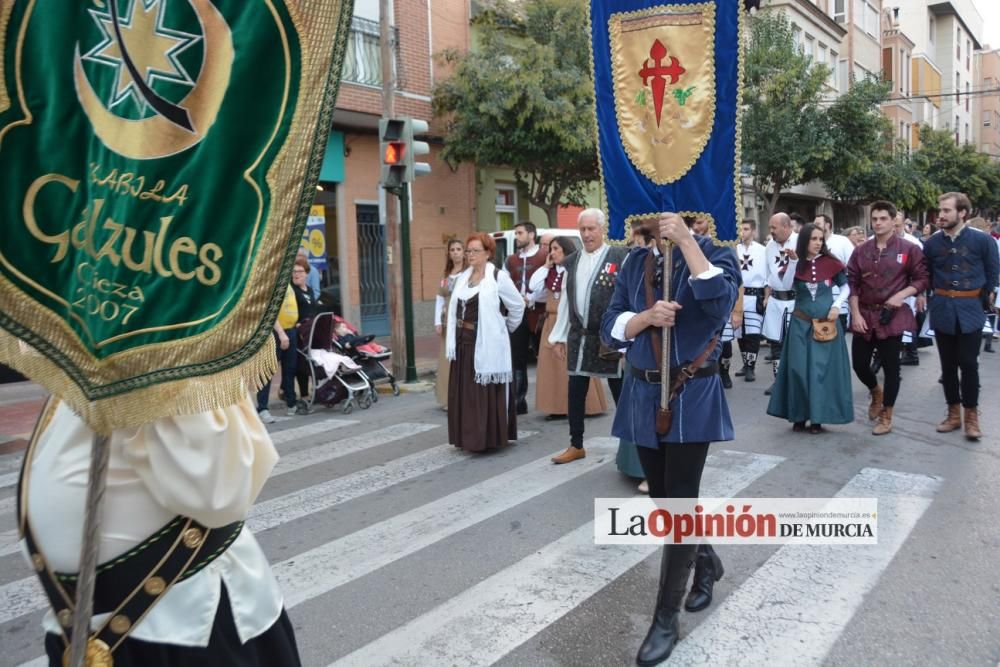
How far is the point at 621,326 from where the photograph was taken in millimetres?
3645

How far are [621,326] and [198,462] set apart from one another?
2.28 meters

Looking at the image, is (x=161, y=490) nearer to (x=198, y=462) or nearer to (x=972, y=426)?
(x=198, y=462)

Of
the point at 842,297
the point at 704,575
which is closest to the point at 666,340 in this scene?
the point at 704,575

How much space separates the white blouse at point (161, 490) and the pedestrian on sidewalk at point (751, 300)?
29.4 feet

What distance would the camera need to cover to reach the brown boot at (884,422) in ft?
23.5

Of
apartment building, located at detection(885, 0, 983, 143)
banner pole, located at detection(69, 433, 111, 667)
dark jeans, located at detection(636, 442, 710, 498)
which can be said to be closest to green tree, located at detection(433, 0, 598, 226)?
dark jeans, located at detection(636, 442, 710, 498)

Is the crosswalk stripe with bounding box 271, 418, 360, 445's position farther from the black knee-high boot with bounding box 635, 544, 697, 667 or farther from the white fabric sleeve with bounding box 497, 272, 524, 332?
the black knee-high boot with bounding box 635, 544, 697, 667

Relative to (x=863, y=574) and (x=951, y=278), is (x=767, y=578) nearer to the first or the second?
(x=863, y=574)

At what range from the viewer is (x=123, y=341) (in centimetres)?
165

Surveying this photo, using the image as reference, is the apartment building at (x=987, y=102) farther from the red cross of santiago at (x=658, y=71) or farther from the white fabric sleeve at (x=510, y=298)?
the red cross of santiago at (x=658, y=71)

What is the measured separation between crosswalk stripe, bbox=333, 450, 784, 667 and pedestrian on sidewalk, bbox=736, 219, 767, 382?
238 inches

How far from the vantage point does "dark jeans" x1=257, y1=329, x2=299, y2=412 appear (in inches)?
351

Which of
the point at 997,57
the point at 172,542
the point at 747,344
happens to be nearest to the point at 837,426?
the point at 747,344

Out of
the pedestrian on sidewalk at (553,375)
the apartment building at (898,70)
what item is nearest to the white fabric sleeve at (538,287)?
the pedestrian on sidewalk at (553,375)
